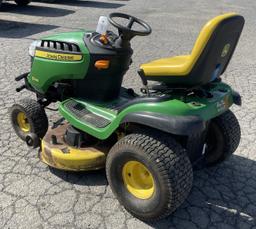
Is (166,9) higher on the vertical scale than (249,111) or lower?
lower

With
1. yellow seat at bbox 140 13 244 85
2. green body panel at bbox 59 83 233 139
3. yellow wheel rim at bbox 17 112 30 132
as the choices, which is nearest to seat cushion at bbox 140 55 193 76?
yellow seat at bbox 140 13 244 85

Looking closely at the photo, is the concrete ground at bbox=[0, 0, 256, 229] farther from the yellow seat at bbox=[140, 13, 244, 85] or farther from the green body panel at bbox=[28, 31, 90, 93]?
the yellow seat at bbox=[140, 13, 244, 85]

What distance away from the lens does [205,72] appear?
2.34 metres

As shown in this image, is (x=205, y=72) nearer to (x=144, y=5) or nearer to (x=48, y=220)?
(x=48, y=220)

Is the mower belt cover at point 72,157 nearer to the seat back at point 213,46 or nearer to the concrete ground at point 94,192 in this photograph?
the concrete ground at point 94,192

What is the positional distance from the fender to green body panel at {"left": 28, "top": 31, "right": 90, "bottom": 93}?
0.84m

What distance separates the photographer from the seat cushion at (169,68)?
228cm

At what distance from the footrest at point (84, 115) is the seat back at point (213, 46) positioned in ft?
2.70

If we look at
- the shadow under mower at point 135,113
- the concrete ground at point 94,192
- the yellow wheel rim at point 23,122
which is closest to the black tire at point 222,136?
the shadow under mower at point 135,113

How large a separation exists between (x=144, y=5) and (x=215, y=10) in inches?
101

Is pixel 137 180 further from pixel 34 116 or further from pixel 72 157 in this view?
pixel 34 116

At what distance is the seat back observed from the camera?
2.17 metres

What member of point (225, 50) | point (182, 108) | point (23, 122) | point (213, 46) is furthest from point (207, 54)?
point (23, 122)

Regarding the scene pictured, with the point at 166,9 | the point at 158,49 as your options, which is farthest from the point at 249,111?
the point at 166,9
